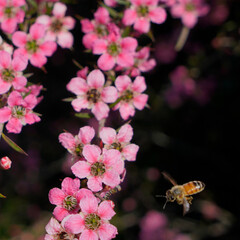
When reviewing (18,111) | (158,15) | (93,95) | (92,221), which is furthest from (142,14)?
(92,221)

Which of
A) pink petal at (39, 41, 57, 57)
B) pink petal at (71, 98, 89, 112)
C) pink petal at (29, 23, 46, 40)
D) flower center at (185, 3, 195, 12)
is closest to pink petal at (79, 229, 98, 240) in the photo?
pink petal at (71, 98, 89, 112)

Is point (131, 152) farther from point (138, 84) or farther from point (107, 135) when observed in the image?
point (138, 84)

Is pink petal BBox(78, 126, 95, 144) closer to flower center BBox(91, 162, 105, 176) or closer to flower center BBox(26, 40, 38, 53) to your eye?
flower center BBox(91, 162, 105, 176)

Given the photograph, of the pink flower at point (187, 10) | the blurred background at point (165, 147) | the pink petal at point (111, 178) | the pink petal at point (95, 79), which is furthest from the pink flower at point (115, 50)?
the blurred background at point (165, 147)

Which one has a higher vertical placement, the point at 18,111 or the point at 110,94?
the point at 110,94

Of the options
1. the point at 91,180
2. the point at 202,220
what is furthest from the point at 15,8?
the point at 202,220

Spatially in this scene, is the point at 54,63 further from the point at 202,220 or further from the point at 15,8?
the point at 202,220

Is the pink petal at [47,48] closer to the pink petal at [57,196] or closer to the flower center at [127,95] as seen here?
the flower center at [127,95]
